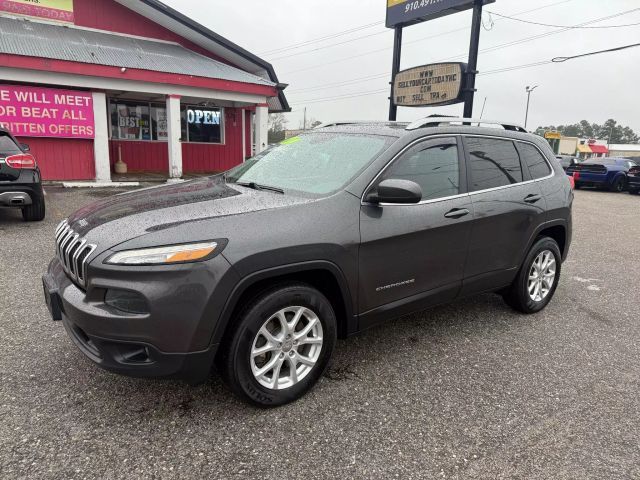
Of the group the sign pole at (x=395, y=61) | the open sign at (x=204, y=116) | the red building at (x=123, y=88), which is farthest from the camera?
the open sign at (x=204, y=116)

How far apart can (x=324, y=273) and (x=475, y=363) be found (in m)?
1.44

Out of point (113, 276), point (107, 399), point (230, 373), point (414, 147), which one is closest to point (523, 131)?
point (414, 147)

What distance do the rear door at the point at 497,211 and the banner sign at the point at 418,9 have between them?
344 inches

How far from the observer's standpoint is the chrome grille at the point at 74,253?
8.09 ft

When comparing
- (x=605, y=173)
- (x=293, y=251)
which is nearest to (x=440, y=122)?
(x=293, y=251)

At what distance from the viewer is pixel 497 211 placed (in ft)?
12.3

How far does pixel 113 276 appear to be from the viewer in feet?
7.59

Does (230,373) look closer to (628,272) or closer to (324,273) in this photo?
(324,273)

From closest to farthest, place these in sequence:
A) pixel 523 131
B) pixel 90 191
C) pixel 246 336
Result: pixel 246 336
pixel 523 131
pixel 90 191

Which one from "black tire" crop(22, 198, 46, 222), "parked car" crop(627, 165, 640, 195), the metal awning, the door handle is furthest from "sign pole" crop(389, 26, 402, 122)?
the door handle

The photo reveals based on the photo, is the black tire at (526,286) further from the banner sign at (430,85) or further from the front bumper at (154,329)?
the banner sign at (430,85)

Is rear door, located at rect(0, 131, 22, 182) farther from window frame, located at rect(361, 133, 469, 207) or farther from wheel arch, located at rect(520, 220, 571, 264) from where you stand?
wheel arch, located at rect(520, 220, 571, 264)

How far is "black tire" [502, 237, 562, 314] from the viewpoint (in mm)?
4184

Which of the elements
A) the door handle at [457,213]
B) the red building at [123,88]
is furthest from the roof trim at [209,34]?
the door handle at [457,213]
